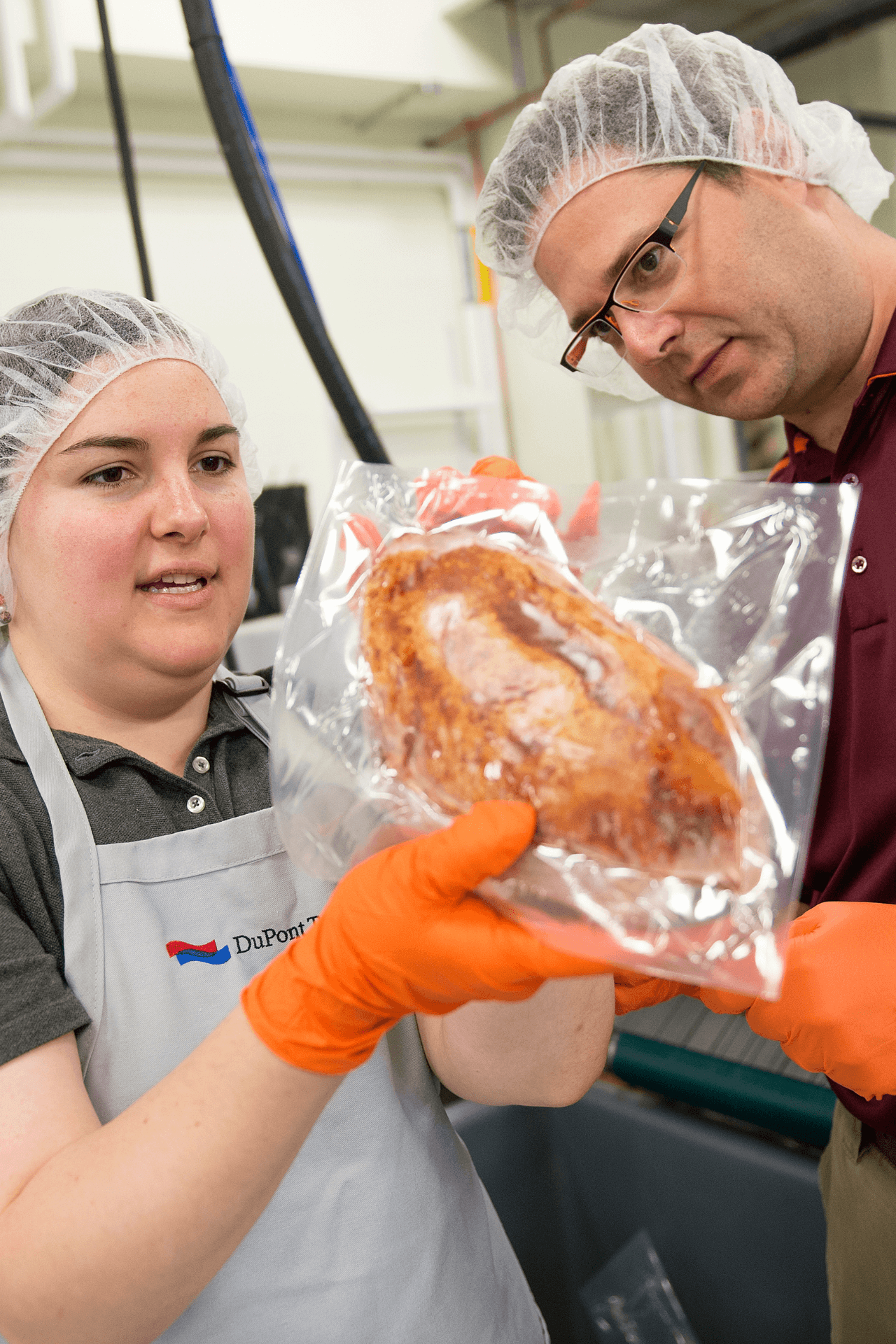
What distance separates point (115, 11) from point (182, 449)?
101 inches

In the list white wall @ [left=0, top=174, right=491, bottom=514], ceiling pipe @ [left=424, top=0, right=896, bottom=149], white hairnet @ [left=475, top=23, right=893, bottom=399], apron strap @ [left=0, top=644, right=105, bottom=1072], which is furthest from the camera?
white wall @ [left=0, top=174, right=491, bottom=514]

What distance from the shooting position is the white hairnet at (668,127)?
1241 millimetres

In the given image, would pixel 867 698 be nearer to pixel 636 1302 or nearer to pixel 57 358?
pixel 57 358

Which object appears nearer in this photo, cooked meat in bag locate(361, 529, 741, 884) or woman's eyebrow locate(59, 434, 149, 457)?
cooked meat in bag locate(361, 529, 741, 884)

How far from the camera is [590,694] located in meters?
0.65

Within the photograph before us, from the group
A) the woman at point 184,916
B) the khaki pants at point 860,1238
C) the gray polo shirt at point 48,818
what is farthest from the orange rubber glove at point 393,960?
the khaki pants at point 860,1238

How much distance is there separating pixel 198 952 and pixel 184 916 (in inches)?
1.5

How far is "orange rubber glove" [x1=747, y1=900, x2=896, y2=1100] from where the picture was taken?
0.97m

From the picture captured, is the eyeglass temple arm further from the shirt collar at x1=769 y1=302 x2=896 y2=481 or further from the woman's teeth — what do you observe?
the woman's teeth

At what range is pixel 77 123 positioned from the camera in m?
3.21

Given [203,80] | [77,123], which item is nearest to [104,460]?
[203,80]

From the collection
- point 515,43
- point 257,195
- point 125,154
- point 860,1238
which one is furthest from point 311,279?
point 860,1238

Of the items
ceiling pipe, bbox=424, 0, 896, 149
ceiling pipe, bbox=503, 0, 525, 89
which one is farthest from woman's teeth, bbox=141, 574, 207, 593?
ceiling pipe, bbox=503, 0, 525, 89

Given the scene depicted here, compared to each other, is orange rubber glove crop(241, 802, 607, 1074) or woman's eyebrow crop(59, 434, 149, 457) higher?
woman's eyebrow crop(59, 434, 149, 457)
